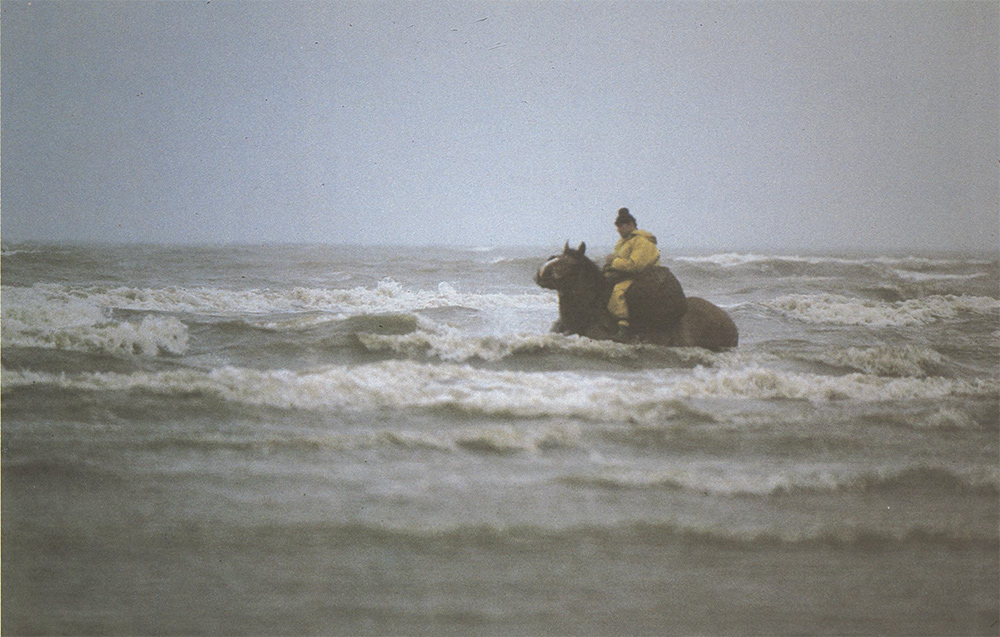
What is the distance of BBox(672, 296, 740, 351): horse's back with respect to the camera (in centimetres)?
327

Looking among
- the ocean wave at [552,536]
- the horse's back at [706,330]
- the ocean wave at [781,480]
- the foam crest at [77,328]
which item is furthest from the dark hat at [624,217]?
the foam crest at [77,328]

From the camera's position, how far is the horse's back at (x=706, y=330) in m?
3.27

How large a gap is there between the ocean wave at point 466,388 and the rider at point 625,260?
0.38m

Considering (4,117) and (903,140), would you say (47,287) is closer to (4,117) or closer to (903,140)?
(4,117)

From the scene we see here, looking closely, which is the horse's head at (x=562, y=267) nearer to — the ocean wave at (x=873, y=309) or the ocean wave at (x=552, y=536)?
the ocean wave at (x=873, y=309)

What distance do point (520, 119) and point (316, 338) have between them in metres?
1.47

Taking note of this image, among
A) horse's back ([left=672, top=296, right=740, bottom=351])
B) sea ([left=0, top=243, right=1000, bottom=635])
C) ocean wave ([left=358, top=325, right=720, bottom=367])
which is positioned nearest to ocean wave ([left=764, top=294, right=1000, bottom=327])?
sea ([left=0, top=243, right=1000, bottom=635])

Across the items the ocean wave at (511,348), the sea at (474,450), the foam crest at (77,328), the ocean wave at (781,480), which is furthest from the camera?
the ocean wave at (511,348)

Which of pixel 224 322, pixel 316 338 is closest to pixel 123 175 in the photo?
pixel 224 322

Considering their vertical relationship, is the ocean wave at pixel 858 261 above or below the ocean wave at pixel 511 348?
above

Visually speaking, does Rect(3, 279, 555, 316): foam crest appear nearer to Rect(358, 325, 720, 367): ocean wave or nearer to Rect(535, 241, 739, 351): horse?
Rect(358, 325, 720, 367): ocean wave

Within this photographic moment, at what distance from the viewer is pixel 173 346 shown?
299 cm

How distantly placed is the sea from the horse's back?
2.3 inches

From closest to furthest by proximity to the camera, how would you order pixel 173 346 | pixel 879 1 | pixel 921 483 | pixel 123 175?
pixel 921 483
pixel 173 346
pixel 123 175
pixel 879 1
